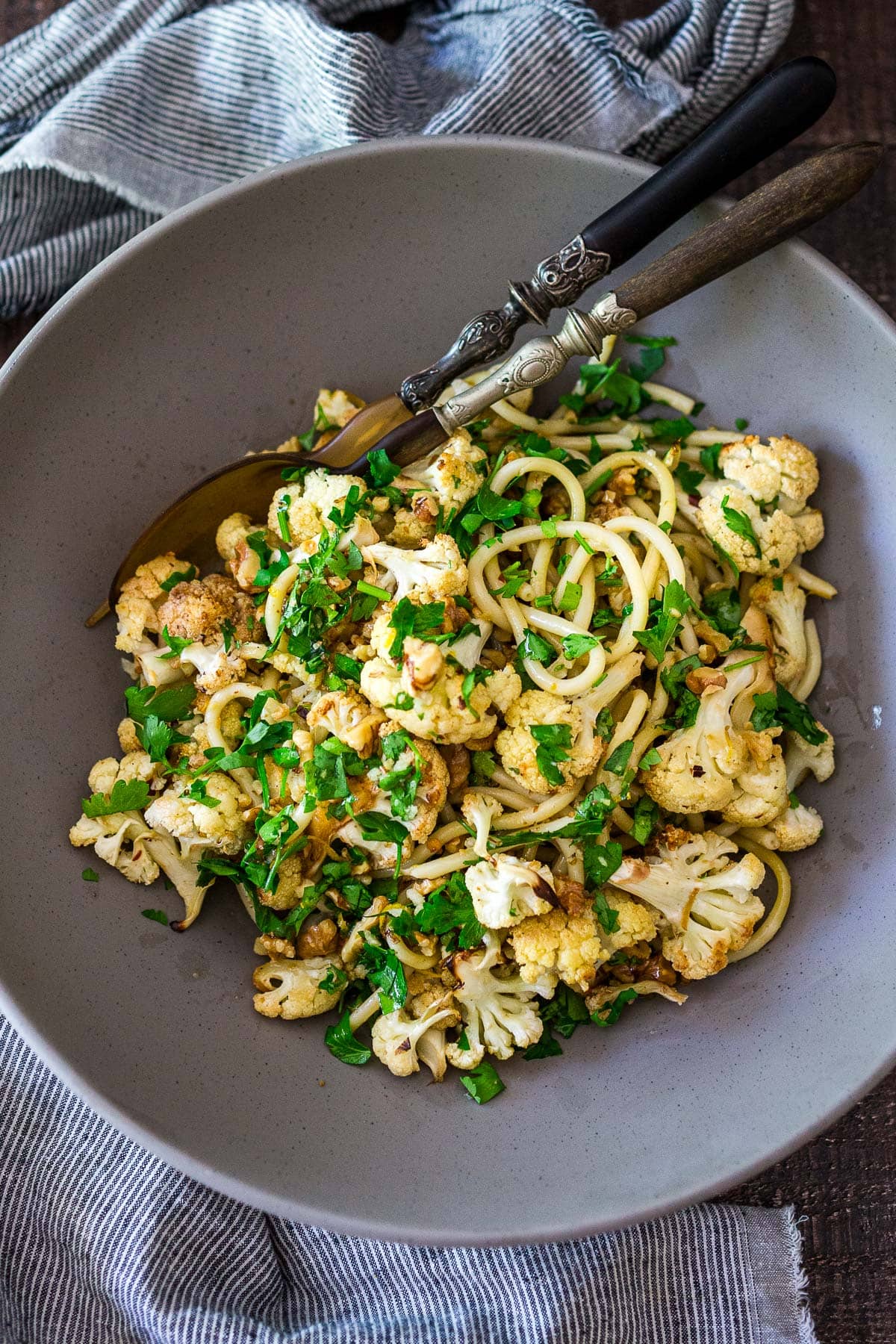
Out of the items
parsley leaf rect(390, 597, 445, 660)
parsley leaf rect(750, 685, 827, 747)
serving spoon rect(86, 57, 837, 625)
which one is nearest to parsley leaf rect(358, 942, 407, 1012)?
parsley leaf rect(390, 597, 445, 660)

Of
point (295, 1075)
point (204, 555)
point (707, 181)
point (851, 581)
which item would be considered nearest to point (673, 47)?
point (707, 181)

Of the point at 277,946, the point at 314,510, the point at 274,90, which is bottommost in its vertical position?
the point at 277,946

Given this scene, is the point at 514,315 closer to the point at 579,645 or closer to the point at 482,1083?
the point at 579,645

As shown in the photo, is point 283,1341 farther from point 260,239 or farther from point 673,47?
point 673,47

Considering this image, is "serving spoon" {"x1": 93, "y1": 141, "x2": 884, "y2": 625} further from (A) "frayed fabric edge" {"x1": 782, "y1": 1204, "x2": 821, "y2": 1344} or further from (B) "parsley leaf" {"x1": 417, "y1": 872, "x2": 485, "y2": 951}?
(A) "frayed fabric edge" {"x1": 782, "y1": 1204, "x2": 821, "y2": 1344}

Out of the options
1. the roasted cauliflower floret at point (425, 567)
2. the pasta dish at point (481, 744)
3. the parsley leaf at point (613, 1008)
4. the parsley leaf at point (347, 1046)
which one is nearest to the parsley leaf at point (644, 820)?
the pasta dish at point (481, 744)

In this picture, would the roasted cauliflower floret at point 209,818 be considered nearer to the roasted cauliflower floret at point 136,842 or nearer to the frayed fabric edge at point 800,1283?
the roasted cauliflower floret at point 136,842

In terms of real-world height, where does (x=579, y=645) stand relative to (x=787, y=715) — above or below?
above

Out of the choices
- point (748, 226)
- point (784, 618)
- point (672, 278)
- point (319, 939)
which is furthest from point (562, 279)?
point (319, 939)
